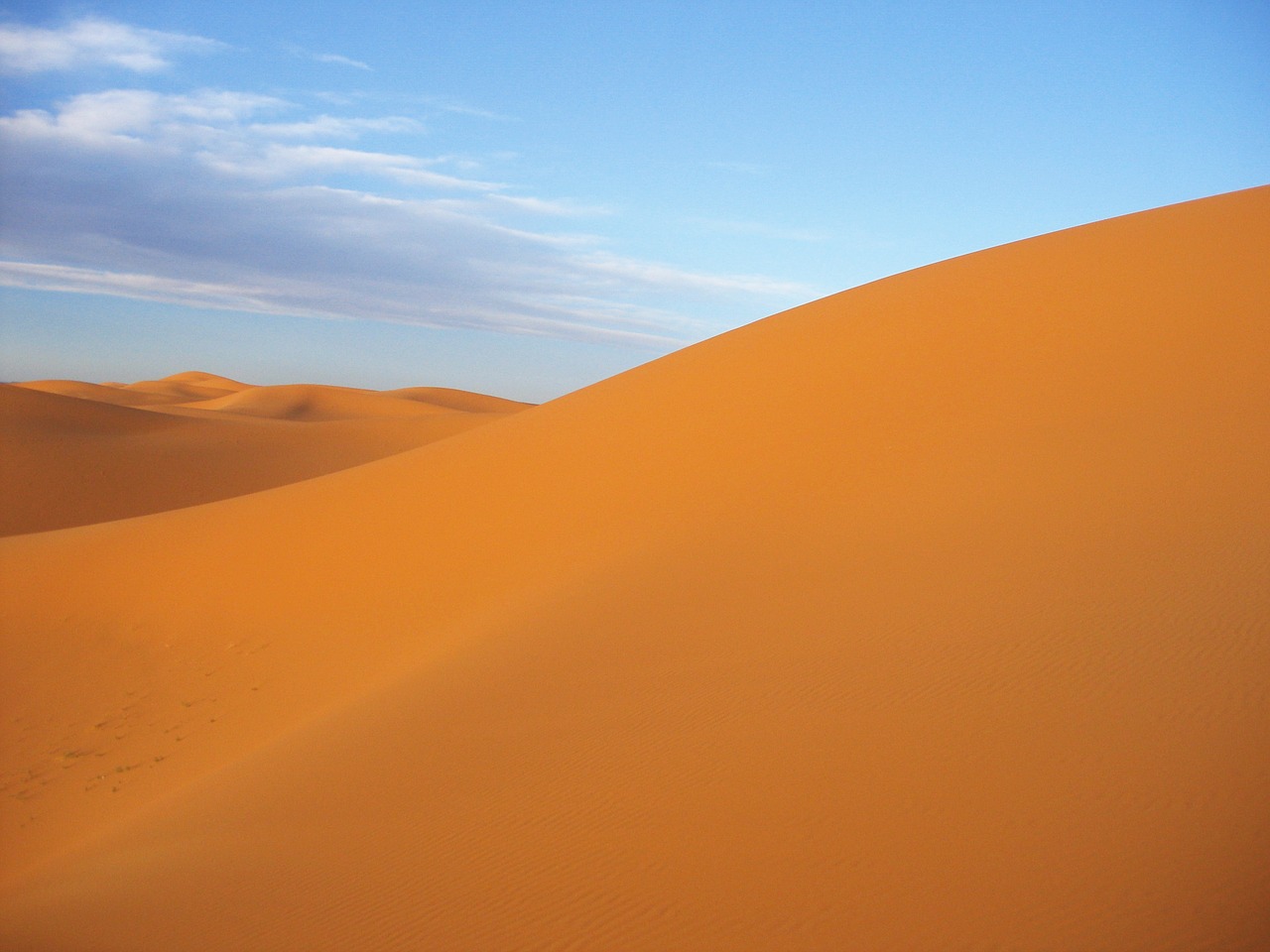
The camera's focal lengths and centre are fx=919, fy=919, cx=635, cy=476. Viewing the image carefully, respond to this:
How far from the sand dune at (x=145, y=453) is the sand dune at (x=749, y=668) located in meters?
11.8

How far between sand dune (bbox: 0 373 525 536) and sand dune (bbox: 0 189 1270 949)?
38.6 ft

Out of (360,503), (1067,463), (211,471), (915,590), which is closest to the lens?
(915,590)

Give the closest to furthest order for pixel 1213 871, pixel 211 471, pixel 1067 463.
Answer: pixel 1213 871 < pixel 1067 463 < pixel 211 471

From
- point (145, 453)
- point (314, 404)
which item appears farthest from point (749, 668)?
point (314, 404)

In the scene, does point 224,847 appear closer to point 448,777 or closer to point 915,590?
Result: point 448,777

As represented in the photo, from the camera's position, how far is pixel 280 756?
24.6 ft

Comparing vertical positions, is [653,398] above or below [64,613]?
above

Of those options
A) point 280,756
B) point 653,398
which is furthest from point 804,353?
point 280,756

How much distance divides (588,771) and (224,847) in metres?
2.34

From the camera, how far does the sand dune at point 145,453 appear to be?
2652cm

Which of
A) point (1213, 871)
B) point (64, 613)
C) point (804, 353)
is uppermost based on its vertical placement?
point (804, 353)

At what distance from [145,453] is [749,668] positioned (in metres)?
30.2

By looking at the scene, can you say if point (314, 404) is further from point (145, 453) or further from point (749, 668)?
point (749, 668)

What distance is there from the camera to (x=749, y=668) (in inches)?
257
